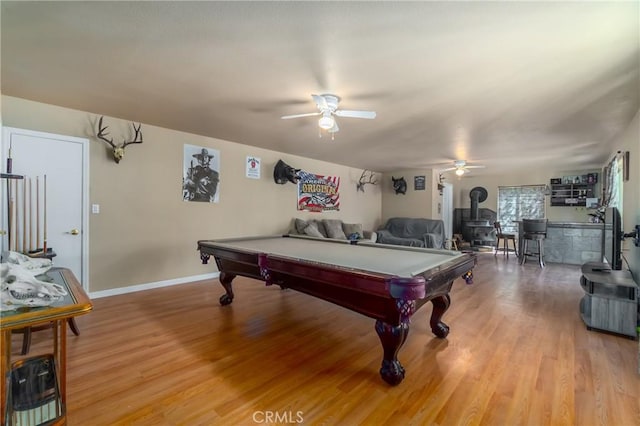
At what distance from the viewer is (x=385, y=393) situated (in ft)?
6.05

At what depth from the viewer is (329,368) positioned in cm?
213

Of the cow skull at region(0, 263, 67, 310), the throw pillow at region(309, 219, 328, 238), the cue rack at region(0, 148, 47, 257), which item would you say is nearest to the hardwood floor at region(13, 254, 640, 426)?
the cow skull at region(0, 263, 67, 310)

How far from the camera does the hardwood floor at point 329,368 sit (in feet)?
5.46

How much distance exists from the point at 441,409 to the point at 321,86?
8.59 feet

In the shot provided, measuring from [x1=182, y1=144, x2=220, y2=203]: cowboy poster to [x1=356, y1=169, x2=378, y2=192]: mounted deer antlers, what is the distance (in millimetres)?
4030

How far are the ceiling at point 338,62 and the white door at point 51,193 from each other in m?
0.49

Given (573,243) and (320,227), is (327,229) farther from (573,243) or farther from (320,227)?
(573,243)

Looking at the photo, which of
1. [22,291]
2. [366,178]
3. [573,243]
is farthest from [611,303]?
[366,178]

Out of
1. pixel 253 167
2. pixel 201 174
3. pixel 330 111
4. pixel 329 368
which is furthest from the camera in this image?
pixel 253 167

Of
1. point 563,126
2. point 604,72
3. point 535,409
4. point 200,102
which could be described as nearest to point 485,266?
point 563,126

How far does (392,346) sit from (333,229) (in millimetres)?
4369

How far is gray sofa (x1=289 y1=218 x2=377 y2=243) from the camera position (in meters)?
5.69

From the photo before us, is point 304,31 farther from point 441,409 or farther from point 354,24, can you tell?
point 441,409

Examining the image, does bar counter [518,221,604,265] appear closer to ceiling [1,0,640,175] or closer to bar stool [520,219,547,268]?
bar stool [520,219,547,268]
